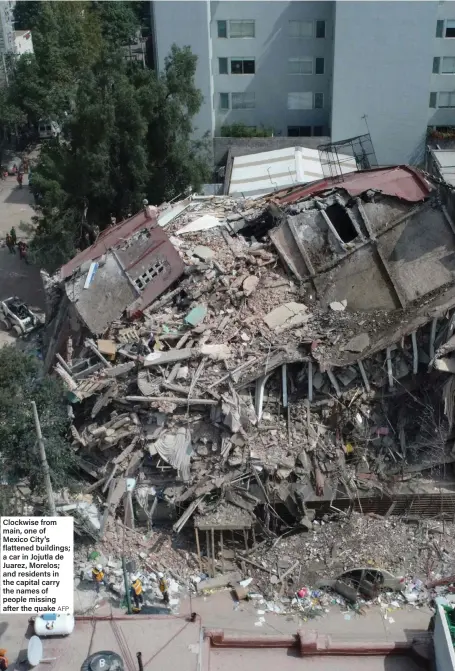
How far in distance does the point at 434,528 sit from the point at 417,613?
204 centimetres

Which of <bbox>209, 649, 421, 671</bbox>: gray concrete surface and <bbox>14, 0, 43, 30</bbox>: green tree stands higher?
<bbox>14, 0, 43, 30</bbox>: green tree

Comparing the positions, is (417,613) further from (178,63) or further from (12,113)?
(12,113)

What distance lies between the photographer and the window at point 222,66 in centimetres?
2983

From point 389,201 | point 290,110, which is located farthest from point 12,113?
point 389,201

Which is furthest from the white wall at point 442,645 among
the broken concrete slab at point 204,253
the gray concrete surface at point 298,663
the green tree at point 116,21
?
the green tree at point 116,21

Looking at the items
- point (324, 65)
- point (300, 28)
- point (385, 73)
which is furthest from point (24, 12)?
point (385, 73)

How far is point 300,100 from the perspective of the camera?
3052cm

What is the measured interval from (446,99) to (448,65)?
133cm

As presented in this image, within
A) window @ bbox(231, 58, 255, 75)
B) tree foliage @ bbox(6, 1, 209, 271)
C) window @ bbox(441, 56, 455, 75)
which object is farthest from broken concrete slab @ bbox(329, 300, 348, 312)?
window @ bbox(231, 58, 255, 75)

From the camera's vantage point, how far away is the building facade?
88.9ft

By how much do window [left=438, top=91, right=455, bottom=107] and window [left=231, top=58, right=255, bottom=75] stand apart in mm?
8053

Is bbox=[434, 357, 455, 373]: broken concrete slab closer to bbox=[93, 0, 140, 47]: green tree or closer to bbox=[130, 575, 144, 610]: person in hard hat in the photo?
bbox=[130, 575, 144, 610]: person in hard hat

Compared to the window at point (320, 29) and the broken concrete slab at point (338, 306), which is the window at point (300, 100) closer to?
the window at point (320, 29)

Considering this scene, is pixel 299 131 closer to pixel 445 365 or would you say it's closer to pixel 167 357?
pixel 167 357
